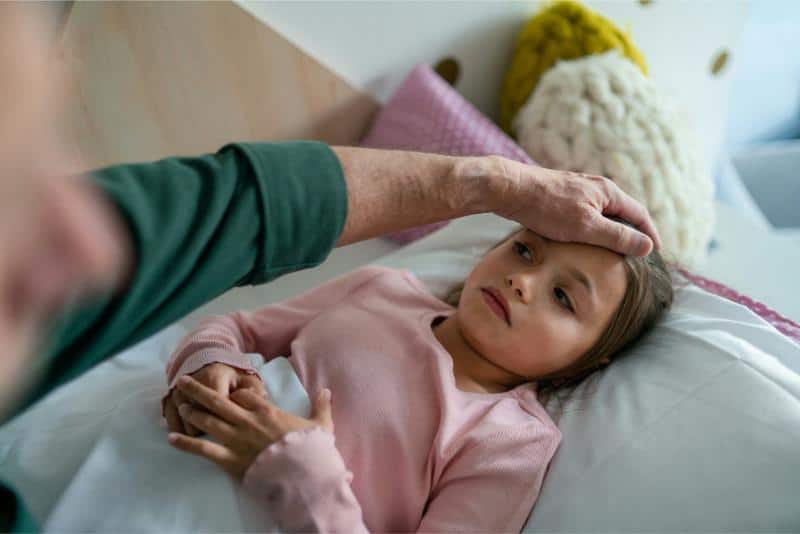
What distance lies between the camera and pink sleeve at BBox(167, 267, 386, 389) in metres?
0.88

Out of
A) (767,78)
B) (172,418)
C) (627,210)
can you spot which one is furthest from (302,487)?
(767,78)

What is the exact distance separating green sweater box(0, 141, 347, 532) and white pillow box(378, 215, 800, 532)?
42 centimetres

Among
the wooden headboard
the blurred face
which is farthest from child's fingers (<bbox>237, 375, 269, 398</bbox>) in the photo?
the wooden headboard

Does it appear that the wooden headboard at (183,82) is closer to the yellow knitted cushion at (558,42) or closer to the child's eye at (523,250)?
the yellow knitted cushion at (558,42)

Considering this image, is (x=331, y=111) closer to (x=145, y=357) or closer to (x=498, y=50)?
(x=498, y=50)

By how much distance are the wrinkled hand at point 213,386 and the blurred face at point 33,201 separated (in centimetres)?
42

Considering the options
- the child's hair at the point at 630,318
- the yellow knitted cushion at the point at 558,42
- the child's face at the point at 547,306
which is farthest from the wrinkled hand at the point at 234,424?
the yellow knitted cushion at the point at 558,42

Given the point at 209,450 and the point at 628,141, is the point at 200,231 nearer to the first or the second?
the point at 209,450

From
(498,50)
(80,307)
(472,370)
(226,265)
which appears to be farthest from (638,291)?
(498,50)

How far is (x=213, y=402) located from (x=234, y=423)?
0.12 feet

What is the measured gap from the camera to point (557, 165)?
138 centimetres

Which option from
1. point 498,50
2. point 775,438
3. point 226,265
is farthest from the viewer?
point 498,50

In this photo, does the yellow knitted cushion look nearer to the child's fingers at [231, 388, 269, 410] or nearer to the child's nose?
the child's nose

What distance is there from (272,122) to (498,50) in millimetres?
590
